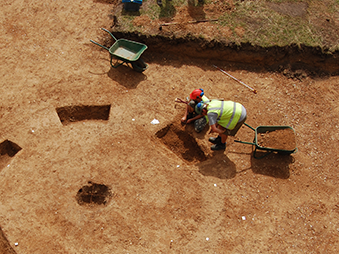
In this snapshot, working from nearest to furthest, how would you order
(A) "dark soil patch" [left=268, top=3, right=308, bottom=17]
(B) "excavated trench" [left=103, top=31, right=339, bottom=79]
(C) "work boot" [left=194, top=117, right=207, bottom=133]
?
1. (C) "work boot" [left=194, top=117, right=207, bottom=133]
2. (B) "excavated trench" [left=103, top=31, right=339, bottom=79]
3. (A) "dark soil patch" [left=268, top=3, right=308, bottom=17]

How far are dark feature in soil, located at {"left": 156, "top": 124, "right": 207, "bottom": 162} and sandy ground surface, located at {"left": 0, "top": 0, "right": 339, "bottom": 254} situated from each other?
0.10 ft

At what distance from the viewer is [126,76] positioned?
803 cm

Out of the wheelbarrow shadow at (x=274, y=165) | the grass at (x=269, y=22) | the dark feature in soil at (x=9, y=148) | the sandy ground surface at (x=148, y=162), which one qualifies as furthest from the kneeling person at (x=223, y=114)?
the dark feature in soil at (x=9, y=148)

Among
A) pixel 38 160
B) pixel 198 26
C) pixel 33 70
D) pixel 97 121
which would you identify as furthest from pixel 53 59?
pixel 198 26

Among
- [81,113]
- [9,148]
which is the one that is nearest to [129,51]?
[81,113]

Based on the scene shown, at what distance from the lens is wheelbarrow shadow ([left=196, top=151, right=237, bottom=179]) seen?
636 centimetres

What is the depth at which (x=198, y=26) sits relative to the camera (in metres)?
8.91

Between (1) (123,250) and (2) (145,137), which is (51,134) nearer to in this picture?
(2) (145,137)

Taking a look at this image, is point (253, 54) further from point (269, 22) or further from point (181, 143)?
point (181, 143)

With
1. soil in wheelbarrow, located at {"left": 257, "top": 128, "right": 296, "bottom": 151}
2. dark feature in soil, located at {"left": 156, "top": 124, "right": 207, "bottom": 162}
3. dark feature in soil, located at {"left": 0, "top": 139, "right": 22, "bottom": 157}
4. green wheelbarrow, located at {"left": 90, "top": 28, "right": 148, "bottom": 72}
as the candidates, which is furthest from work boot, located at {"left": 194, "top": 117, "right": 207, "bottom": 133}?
dark feature in soil, located at {"left": 0, "top": 139, "right": 22, "bottom": 157}

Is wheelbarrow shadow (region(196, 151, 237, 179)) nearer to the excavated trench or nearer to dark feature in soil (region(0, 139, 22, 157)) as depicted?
the excavated trench

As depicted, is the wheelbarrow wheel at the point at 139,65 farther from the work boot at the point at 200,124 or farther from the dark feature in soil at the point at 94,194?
the dark feature in soil at the point at 94,194

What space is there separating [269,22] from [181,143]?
18.3 feet

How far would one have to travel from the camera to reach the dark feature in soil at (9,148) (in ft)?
21.2
